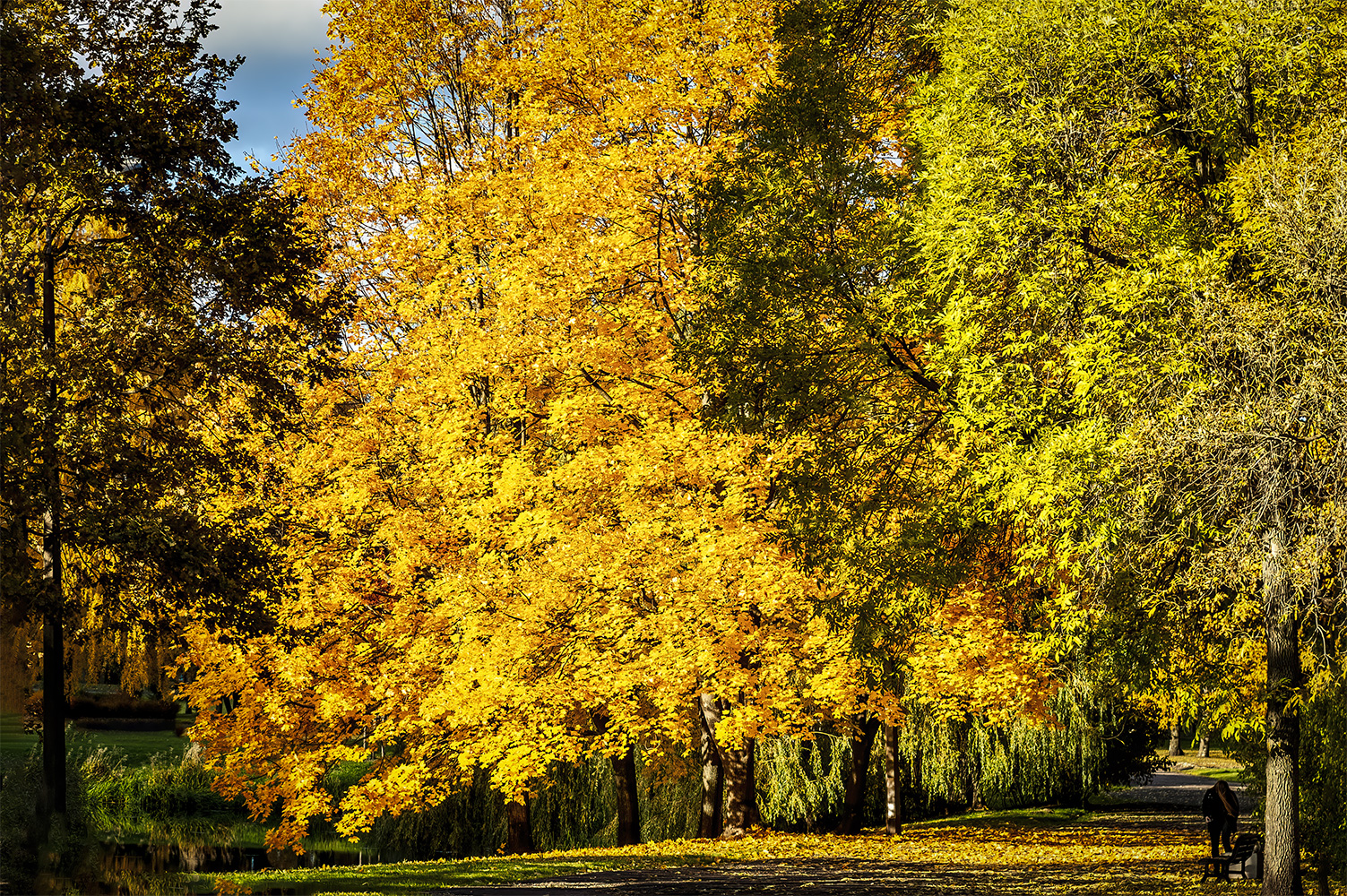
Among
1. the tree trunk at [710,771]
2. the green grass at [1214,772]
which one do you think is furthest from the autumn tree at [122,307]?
the green grass at [1214,772]

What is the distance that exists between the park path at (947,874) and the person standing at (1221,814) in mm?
598

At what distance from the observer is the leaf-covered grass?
48.0 feet

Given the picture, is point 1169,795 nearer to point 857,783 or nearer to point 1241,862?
point 857,783

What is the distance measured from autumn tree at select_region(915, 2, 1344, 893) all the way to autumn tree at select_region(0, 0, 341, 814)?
836 cm

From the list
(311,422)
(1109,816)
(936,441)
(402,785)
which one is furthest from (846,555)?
(1109,816)

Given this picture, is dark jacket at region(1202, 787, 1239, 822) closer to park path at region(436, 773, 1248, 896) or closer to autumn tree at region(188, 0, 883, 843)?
park path at region(436, 773, 1248, 896)

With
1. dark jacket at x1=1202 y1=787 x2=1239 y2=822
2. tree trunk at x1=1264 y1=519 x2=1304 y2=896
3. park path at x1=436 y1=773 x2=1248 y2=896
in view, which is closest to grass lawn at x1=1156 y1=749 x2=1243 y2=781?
park path at x1=436 y1=773 x2=1248 y2=896

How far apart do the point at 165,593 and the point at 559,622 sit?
21.5ft

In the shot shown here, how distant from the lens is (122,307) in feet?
46.1

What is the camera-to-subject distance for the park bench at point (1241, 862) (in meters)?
14.8

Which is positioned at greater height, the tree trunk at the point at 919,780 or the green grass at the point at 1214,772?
the tree trunk at the point at 919,780

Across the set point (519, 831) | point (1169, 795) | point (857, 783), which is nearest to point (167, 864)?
point (519, 831)

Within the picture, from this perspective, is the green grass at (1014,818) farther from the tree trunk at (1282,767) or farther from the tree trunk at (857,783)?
the tree trunk at (1282,767)

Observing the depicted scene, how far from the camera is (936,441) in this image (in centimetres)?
1759
